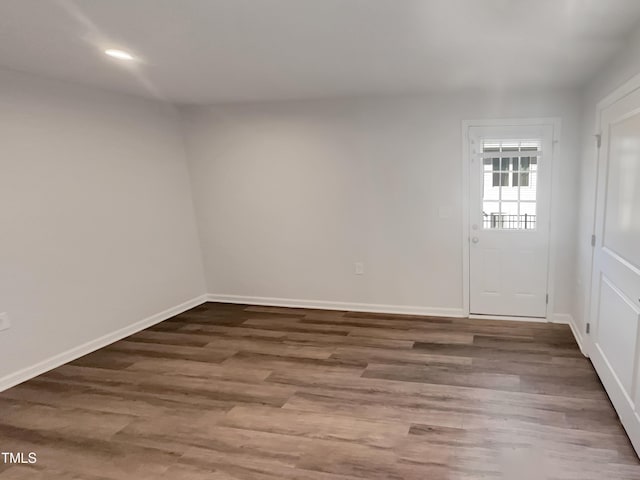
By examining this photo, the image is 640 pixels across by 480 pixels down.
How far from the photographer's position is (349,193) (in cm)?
454

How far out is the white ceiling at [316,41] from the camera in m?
1.99

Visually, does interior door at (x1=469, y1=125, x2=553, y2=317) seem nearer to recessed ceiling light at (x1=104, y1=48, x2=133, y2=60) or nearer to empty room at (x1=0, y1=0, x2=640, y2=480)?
empty room at (x1=0, y1=0, x2=640, y2=480)

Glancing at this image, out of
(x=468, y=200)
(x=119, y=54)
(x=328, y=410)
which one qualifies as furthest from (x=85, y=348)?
(x=468, y=200)

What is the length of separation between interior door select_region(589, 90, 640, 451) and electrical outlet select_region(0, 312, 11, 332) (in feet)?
13.9

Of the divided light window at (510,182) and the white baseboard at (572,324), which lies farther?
the divided light window at (510,182)

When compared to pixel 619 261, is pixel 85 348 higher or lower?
lower

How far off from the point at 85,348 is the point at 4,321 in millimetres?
789

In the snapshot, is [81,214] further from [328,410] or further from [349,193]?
[328,410]

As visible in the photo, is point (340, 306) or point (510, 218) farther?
point (340, 306)

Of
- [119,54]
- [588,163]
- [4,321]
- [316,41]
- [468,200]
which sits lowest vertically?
[4,321]

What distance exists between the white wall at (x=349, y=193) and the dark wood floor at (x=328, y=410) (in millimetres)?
758

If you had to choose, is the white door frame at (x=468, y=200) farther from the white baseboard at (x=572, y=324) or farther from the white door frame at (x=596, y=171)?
the white door frame at (x=596, y=171)

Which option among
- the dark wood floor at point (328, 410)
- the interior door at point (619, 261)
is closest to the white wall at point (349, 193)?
the dark wood floor at point (328, 410)

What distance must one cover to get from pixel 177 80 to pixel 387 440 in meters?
3.15
